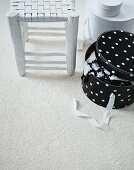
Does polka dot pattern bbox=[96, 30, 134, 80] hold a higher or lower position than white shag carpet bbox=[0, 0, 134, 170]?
higher

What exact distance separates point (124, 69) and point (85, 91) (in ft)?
0.95

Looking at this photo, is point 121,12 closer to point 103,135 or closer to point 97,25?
point 97,25

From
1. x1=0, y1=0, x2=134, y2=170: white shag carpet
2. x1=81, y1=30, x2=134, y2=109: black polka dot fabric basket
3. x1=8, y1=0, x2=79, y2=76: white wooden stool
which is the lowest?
x1=0, y1=0, x2=134, y2=170: white shag carpet

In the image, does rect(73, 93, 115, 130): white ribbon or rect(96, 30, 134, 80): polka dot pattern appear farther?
rect(73, 93, 115, 130): white ribbon

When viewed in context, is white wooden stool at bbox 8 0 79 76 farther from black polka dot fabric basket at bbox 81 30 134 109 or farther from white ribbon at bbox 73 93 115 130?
white ribbon at bbox 73 93 115 130

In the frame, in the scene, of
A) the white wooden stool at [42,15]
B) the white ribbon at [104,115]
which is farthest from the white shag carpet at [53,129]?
the white wooden stool at [42,15]

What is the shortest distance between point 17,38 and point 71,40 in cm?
25

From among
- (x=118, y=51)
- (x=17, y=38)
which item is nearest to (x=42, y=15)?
(x=17, y=38)

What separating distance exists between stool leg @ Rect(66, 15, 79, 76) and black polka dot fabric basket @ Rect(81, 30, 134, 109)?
0.09m

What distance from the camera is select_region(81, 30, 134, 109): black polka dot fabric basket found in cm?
106

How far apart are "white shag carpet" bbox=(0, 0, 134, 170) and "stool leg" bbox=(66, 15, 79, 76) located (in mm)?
91

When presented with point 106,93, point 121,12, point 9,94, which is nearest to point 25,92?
point 9,94

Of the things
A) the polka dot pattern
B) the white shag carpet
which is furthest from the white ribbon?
the polka dot pattern

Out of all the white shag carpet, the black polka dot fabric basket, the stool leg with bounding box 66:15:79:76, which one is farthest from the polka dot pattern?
the white shag carpet
